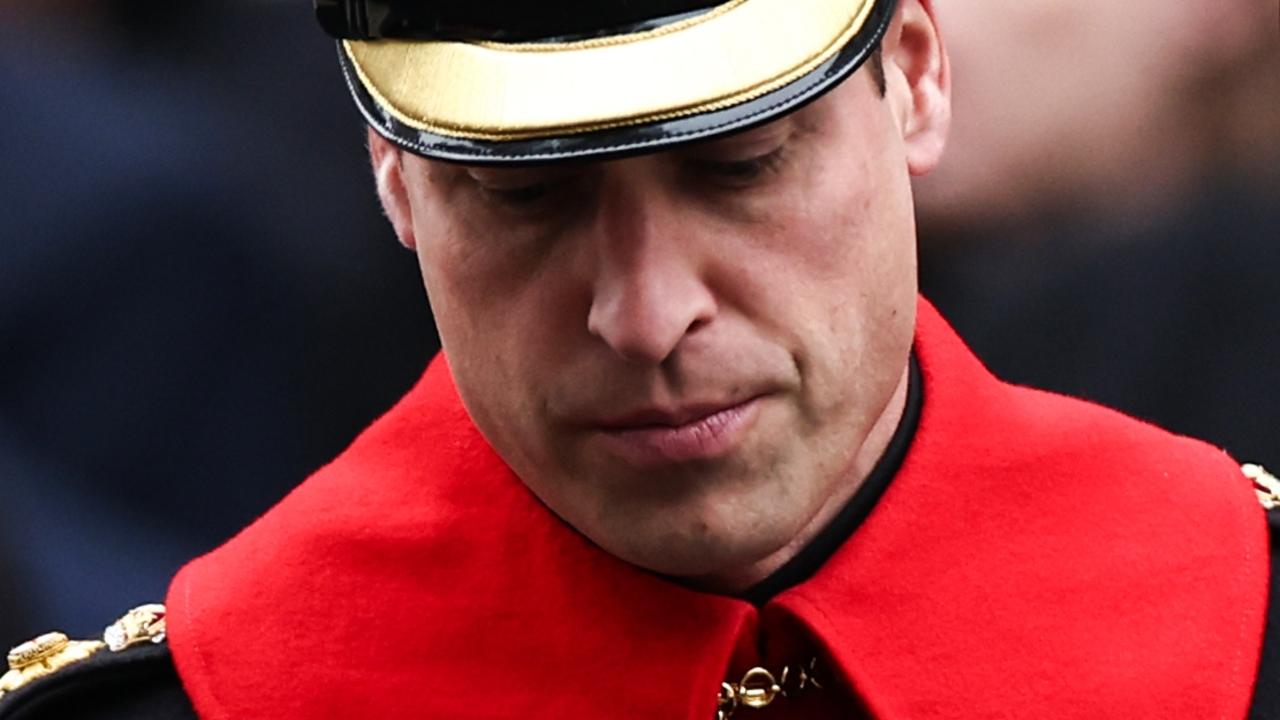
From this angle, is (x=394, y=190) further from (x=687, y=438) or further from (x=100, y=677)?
(x=100, y=677)

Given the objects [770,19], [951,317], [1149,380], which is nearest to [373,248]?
[951,317]

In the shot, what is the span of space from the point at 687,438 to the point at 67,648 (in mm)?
964

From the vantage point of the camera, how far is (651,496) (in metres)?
2.59

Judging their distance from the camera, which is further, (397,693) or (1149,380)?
(1149,380)

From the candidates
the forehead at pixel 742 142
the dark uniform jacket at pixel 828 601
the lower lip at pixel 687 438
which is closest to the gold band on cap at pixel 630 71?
the forehead at pixel 742 142

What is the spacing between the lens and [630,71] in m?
2.45

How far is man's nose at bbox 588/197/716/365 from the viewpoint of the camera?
2.46 metres

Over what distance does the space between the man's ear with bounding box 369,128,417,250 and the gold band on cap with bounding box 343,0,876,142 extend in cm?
34

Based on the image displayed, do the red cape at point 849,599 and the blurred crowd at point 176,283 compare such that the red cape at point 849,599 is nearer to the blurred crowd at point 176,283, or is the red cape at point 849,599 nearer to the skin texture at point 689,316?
the skin texture at point 689,316

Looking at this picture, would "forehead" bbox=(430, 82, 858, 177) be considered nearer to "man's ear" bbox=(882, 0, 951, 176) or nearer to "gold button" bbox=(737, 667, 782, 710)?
"man's ear" bbox=(882, 0, 951, 176)

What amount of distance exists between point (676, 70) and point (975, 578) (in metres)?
0.71

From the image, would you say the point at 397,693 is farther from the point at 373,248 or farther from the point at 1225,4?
the point at 1225,4

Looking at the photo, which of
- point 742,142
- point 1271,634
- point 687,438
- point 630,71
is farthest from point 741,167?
point 1271,634

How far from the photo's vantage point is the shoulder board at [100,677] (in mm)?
3062
